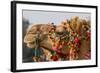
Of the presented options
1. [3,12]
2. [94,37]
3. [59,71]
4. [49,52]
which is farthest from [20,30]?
[94,37]

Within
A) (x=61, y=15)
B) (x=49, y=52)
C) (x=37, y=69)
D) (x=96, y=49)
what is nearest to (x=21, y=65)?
(x=37, y=69)

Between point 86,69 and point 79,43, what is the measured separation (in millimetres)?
235

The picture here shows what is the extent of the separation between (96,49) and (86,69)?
20cm

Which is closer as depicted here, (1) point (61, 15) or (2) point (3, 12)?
(2) point (3, 12)

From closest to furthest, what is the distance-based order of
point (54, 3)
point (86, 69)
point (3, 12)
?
point (3, 12)
point (54, 3)
point (86, 69)

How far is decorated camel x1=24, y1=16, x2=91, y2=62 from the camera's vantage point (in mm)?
1765

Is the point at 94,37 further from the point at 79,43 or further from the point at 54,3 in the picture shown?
the point at 54,3

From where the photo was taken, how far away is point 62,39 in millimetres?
1846

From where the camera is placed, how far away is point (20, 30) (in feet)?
5.59

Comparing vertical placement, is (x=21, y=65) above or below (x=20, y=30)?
below

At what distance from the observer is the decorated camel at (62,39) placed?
1765 mm

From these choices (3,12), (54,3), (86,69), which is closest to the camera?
(3,12)

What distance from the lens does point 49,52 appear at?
1804mm

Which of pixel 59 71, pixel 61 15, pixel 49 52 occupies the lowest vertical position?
pixel 59 71
